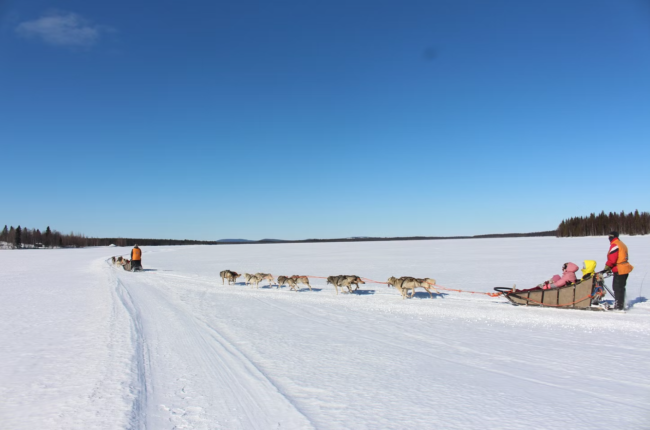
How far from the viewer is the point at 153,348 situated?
5398 millimetres

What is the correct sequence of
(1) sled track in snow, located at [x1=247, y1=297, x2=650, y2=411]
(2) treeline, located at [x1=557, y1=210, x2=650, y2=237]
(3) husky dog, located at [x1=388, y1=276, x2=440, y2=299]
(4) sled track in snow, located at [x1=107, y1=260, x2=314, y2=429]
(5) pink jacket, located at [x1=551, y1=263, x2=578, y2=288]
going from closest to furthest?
(4) sled track in snow, located at [x1=107, y1=260, x2=314, y2=429] < (1) sled track in snow, located at [x1=247, y1=297, x2=650, y2=411] < (5) pink jacket, located at [x1=551, y1=263, x2=578, y2=288] < (3) husky dog, located at [x1=388, y1=276, x2=440, y2=299] < (2) treeline, located at [x1=557, y1=210, x2=650, y2=237]

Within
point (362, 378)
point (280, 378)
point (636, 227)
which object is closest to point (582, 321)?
A: point (362, 378)

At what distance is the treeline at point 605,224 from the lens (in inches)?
3029

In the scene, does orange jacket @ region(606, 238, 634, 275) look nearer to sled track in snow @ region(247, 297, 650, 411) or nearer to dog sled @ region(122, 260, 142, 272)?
sled track in snow @ region(247, 297, 650, 411)

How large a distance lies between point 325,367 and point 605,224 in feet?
333

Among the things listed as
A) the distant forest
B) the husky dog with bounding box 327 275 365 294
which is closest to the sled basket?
the husky dog with bounding box 327 275 365 294

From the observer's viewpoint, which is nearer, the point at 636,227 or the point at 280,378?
the point at 280,378

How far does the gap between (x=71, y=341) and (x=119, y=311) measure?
2.62 metres

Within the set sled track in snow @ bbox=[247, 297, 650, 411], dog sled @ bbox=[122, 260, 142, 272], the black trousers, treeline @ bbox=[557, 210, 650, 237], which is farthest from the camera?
treeline @ bbox=[557, 210, 650, 237]

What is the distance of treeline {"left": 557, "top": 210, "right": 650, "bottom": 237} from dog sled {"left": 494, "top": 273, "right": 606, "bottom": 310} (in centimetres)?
8753

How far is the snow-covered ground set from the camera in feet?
10.6

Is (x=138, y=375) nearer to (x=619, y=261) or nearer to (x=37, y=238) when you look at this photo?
(x=619, y=261)

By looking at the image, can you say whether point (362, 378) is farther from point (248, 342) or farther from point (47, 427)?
point (47, 427)

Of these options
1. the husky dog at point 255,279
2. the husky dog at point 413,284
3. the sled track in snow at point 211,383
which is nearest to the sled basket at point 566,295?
the husky dog at point 413,284
